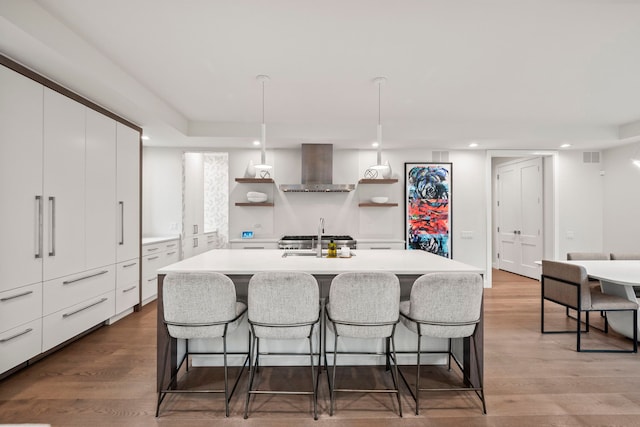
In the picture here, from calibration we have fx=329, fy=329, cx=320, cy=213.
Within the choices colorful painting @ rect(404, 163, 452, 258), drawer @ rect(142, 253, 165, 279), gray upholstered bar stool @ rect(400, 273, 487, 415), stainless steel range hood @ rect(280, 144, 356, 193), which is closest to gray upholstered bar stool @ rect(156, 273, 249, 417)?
gray upholstered bar stool @ rect(400, 273, 487, 415)

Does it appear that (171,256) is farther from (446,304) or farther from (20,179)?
(446,304)

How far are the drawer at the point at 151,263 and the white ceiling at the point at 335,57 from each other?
1722 millimetres

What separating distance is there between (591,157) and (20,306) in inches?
313

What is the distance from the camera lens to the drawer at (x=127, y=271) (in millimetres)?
3796

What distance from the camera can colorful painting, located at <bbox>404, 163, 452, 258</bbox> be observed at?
223 inches

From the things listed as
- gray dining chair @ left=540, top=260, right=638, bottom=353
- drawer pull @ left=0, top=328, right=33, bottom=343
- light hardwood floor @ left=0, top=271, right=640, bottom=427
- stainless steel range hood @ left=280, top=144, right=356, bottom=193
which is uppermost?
stainless steel range hood @ left=280, top=144, right=356, bottom=193

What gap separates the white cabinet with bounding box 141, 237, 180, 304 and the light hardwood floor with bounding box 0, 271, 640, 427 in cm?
127

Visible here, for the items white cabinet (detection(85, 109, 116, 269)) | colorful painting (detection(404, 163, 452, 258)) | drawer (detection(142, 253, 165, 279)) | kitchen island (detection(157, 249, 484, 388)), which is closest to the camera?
kitchen island (detection(157, 249, 484, 388))

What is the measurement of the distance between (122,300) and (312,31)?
3.59 m

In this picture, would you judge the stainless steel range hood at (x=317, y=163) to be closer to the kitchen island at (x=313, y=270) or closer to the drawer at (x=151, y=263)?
the drawer at (x=151, y=263)

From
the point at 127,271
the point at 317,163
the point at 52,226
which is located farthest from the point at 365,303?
the point at 317,163

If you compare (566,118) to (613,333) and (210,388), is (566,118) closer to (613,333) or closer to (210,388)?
(613,333)

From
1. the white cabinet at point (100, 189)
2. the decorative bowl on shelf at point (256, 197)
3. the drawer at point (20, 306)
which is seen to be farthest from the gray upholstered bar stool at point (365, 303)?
the decorative bowl on shelf at point (256, 197)

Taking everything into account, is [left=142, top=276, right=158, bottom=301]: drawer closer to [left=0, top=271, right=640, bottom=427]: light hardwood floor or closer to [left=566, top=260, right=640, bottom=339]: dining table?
[left=0, top=271, right=640, bottom=427]: light hardwood floor
